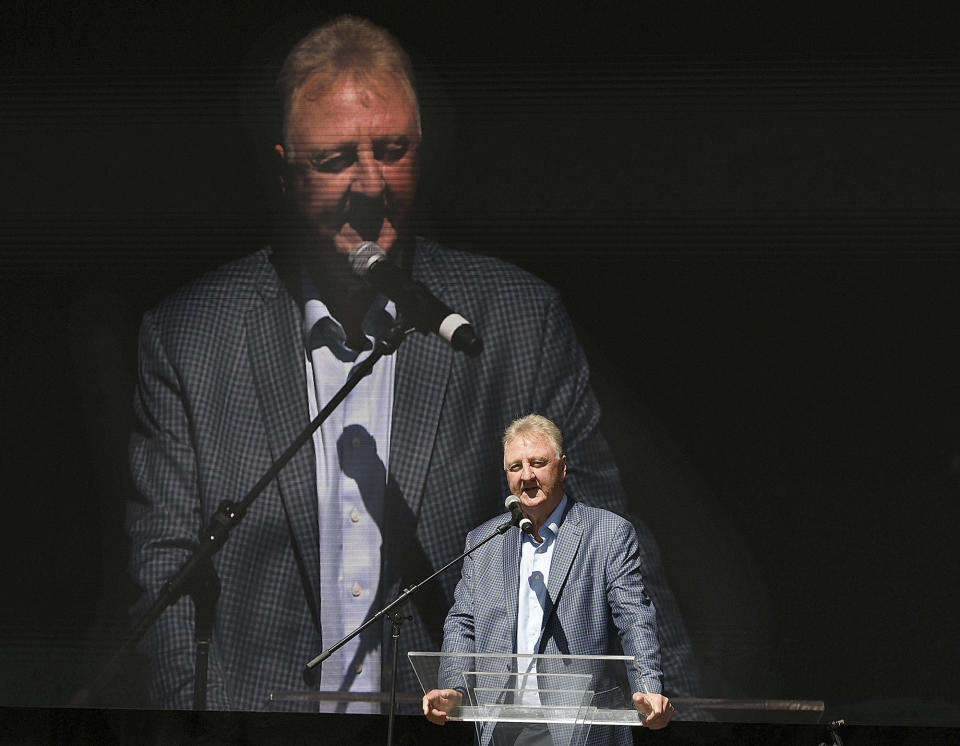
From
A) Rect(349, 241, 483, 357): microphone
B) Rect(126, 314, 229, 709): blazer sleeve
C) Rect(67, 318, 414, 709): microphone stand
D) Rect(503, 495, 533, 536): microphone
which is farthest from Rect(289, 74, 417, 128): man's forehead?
Rect(503, 495, 533, 536): microphone

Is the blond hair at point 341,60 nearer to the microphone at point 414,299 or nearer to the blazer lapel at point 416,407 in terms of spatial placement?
the microphone at point 414,299

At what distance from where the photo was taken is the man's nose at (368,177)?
507 centimetres

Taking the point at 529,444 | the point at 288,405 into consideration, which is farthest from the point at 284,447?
the point at 529,444

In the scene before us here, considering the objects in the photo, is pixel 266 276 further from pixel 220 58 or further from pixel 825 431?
pixel 825 431

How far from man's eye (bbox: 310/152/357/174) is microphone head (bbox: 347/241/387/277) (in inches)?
13.3

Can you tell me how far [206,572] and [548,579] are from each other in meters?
1.90

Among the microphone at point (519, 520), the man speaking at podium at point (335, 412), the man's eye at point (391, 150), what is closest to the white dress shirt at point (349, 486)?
the man speaking at podium at point (335, 412)

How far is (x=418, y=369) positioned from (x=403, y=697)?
51.5 inches

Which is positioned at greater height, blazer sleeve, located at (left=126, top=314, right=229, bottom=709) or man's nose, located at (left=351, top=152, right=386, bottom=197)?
man's nose, located at (left=351, top=152, right=386, bottom=197)

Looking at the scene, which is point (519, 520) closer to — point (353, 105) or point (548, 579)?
point (548, 579)

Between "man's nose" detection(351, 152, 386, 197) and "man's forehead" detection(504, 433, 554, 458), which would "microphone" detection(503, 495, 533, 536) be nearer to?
"man's forehead" detection(504, 433, 554, 458)

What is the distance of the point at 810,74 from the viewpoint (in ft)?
16.4

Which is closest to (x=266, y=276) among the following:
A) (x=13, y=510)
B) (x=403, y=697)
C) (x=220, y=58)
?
(x=220, y=58)

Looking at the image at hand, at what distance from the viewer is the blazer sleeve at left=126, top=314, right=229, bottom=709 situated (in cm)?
484
